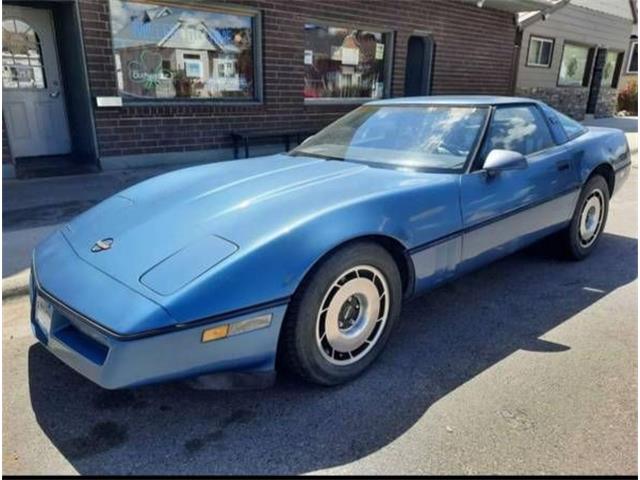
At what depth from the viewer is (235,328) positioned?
2059 mm

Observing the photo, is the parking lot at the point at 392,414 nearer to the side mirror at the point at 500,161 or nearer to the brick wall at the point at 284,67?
the side mirror at the point at 500,161

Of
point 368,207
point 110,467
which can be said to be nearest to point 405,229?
point 368,207

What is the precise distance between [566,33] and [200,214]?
54.6 feet

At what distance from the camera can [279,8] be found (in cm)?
816

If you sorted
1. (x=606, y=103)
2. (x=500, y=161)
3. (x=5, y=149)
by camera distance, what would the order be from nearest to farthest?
(x=500, y=161) → (x=5, y=149) → (x=606, y=103)

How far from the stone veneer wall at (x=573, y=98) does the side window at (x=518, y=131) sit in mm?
11669

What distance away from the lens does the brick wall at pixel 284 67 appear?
22.4ft

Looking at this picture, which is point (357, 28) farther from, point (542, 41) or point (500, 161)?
point (542, 41)

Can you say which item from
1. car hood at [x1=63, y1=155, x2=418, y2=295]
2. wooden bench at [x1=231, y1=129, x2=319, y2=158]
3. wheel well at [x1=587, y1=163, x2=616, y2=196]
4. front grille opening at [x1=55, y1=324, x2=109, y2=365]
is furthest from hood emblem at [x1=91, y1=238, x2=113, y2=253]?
wooden bench at [x1=231, y1=129, x2=319, y2=158]

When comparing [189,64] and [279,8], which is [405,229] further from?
[279,8]

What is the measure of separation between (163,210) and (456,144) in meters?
1.85

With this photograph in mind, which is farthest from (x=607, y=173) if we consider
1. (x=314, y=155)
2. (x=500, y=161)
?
(x=314, y=155)

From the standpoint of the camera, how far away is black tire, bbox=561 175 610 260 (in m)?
4.04

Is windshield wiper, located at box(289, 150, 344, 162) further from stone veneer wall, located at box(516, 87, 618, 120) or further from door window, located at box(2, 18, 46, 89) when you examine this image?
stone veneer wall, located at box(516, 87, 618, 120)
